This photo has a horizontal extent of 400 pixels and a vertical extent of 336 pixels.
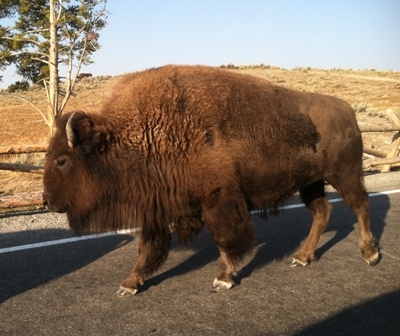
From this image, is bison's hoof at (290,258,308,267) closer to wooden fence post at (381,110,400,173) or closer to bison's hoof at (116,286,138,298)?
bison's hoof at (116,286,138,298)

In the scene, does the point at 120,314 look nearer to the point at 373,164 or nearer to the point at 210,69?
the point at 210,69

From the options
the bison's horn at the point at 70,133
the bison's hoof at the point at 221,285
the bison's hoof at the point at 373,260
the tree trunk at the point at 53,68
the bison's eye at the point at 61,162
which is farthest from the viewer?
the tree trunk at the point at 53,68

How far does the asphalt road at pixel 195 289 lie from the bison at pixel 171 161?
0.32 metres

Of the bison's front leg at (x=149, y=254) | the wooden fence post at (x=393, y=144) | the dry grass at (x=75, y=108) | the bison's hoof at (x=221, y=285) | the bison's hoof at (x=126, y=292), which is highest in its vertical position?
the bison's front leg at (x=149, y=254)

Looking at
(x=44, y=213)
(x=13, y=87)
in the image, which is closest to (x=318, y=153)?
(x=44, y=213)

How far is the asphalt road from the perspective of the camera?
11.4 ft

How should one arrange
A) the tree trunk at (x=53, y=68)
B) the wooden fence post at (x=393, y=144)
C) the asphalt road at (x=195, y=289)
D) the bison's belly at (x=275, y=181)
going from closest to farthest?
1. the asphalt road at (x=195, y=289)
2. the bison's belly at (x=275, y=181)
3. the wooden fence post at (x=393, y=144)
4. the tree trunk at (x=53, y=68)

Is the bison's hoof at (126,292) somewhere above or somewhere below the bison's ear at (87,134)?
below

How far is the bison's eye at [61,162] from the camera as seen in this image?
157 inches

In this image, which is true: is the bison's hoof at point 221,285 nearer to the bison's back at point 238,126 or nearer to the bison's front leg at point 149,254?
the bison's front leg at point 149,254

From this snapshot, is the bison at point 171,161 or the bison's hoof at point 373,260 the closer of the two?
the bison at point 171,161

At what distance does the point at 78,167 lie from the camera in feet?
13.2

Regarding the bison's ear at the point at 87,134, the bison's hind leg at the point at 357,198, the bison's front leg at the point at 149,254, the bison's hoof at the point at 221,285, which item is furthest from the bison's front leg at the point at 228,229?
the bison's hind leg at the point at 357,198

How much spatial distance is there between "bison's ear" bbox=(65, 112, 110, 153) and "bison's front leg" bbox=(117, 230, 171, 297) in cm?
93
